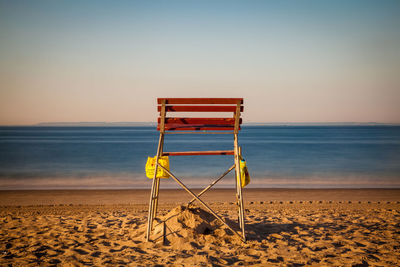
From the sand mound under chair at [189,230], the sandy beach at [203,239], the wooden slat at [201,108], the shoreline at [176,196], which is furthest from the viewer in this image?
the shoreline at [176,196]

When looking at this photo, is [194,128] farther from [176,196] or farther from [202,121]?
[176,196]

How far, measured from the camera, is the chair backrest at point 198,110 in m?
5.39

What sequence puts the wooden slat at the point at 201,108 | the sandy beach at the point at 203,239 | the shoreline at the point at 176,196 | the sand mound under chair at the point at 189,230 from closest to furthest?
the sandy beach at the point at 203,239 → the sand mound under chair at the point at 189,230 → the wooden slat at the point at 201,108 → the shoreline at the point at 176,196

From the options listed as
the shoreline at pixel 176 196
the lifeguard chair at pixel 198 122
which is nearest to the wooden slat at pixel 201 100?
the lifeguard chair at pixel 198 122

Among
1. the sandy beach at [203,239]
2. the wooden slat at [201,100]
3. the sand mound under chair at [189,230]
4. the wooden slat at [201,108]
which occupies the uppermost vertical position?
the wooden slat at [201,100]

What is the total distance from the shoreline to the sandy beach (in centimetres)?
144

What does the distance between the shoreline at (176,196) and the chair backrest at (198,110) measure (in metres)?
5.52

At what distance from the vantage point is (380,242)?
554cm

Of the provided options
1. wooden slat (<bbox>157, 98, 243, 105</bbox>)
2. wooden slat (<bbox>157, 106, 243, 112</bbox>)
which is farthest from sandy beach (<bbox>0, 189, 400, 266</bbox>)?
wooden slat (<bbox>157, 98, 243, 105</bbox>)

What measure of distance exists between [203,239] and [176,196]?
6.26 m

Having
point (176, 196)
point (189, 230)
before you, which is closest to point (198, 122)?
point (189, 230)

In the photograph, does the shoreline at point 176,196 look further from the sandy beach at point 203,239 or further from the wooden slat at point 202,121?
the wooden slat at point 202,121

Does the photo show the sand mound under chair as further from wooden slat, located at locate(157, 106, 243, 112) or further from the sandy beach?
wooden slat, located at locate(157, 106, 243, 112)

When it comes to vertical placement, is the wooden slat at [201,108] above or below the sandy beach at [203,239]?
above
